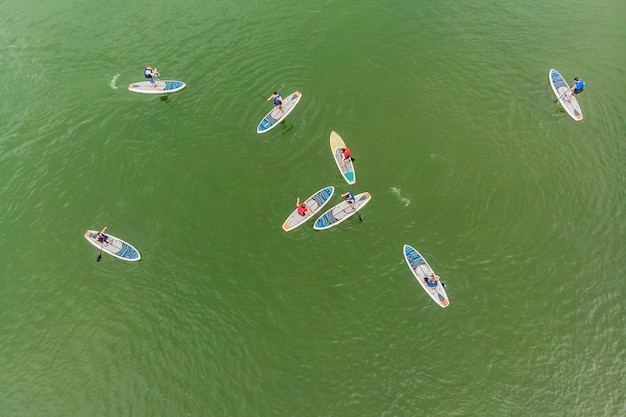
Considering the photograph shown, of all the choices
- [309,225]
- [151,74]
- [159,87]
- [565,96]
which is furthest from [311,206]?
[565,96]

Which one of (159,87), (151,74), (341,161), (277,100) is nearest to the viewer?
(341,161)

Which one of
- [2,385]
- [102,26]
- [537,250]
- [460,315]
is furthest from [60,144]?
[537,250]

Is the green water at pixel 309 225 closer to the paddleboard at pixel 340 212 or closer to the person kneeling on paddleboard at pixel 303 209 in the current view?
the paddleboard at pixel 340 212

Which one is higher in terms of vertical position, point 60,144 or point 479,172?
point 60,144

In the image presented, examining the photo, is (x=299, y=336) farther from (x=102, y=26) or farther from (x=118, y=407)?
(x=102, y=26)

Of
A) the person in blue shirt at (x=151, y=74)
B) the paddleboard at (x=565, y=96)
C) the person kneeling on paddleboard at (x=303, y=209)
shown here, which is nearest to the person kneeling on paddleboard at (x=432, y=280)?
the person kneeling on paddleboard at (x=303, y=209)

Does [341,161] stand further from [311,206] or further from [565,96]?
[565,96]
